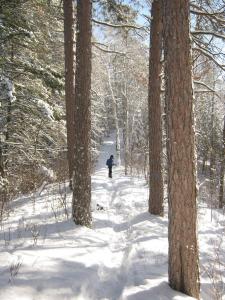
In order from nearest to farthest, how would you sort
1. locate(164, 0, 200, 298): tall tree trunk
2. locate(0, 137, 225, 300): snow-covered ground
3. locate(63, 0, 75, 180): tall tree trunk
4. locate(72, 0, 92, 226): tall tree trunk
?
locate(0, 137, 225, 300): snow-covered ground, locate(164, 0, 200, 298): tall tree trunk, locate(72, 0, 92, 226): tall tree trunk, locate(63, 0, 75, 180): tall tree trunk

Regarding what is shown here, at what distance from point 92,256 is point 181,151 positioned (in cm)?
226

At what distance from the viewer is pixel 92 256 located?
6008 mm

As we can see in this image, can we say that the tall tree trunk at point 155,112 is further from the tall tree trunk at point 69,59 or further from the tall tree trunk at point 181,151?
the tall tree trunk at point 181,151

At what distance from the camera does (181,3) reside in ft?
16.0

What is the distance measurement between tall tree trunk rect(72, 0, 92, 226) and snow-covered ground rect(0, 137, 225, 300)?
430 millimetres

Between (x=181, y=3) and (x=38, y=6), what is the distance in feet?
23.3

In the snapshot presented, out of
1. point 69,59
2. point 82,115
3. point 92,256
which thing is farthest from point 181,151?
point 69,59

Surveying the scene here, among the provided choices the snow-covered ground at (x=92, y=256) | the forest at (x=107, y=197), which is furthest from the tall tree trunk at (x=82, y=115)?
the snow-covered ground at (x=92, y=256)

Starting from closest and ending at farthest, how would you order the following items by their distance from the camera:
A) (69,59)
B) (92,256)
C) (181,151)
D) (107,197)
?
(181,151)
(92,256)
(69,59)
(107,197)

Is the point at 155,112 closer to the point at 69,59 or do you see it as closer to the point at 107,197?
the point at 69,59

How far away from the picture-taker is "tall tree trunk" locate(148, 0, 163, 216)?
389 inches

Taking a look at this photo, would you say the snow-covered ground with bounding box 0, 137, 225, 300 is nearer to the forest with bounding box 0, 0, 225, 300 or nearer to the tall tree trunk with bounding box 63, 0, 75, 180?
the forest with bounding box 0, 0, 225, 300

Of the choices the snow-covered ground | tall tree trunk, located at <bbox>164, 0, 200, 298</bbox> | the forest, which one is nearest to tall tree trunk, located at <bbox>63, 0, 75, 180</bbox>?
the forest

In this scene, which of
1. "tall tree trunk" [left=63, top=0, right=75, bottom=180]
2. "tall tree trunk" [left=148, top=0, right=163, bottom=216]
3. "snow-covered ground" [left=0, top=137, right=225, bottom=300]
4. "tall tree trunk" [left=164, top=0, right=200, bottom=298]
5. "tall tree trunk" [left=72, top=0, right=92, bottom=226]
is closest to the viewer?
"snow-covered ground" [left=0, top=137, right=225, bottom=300]
